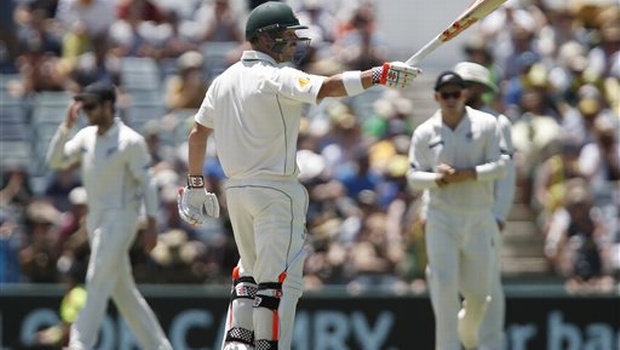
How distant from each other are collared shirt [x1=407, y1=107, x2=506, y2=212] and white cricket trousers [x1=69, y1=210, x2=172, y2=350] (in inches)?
91.9

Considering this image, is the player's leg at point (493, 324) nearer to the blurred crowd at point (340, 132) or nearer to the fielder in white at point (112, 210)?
the fielder in white at point (112, 210)

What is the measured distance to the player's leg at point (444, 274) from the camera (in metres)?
11.9

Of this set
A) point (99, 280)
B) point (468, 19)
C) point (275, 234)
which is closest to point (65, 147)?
point (99, 280)

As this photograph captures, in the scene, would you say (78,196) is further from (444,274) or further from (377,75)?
(377,75)

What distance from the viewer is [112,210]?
→ 43.1ft

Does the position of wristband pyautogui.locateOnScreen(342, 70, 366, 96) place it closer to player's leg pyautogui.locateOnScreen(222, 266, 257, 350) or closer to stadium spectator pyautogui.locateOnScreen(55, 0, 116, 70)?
player's leg pyautogui.locateOnScreen(222, 266, 257, 350)

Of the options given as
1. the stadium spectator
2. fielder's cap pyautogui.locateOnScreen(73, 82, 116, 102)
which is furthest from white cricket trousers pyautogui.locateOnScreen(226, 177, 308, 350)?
the stadium spectator

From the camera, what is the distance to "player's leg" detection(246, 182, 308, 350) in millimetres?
9789

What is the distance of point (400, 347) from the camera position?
49.2 ft

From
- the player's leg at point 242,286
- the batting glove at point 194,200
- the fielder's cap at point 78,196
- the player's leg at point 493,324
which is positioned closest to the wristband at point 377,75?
the player's leg at point 242,286

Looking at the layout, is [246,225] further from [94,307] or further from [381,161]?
[381,161]

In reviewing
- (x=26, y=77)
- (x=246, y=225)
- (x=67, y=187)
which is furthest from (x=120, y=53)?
(x=246, y=225)

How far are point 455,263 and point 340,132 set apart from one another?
17.5 ft

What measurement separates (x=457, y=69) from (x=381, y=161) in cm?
424
